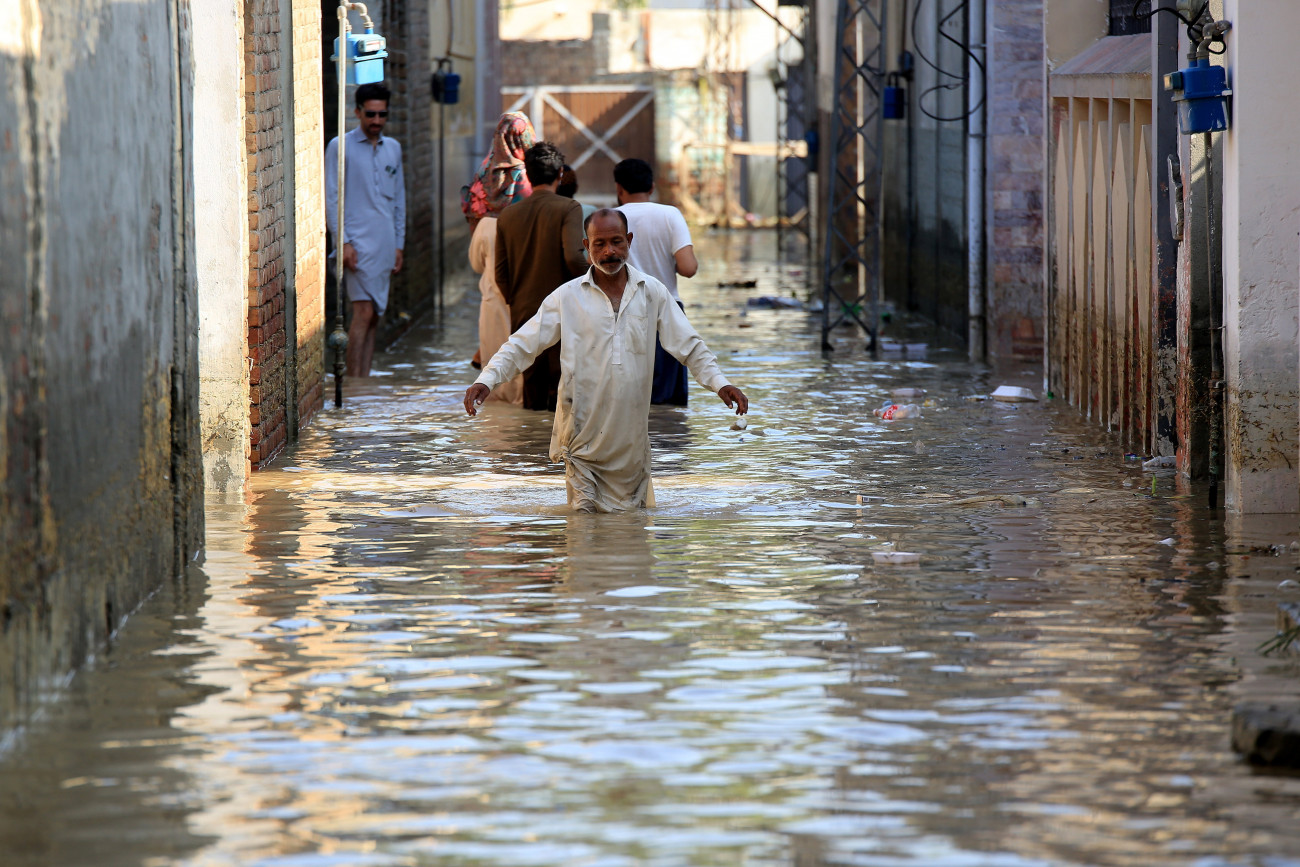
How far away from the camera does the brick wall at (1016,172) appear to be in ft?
47.3

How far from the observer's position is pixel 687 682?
567cm

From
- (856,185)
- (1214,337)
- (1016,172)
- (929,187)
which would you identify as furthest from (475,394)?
(929,187)

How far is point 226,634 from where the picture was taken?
628 cm

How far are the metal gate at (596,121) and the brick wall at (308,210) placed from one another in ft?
78.4

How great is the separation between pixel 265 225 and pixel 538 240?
89.6 inches

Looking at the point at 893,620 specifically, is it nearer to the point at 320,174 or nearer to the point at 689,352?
the point at 689,352

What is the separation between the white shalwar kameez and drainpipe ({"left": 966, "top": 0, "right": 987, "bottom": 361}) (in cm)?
712

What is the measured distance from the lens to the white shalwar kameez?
27.1ft

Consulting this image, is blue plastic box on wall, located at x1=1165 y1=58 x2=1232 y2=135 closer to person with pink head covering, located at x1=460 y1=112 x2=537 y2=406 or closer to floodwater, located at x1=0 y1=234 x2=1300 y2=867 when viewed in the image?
floodwater, located at x1=0 y1=234 x2=1300 y2=867

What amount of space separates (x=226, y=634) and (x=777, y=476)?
12.9 ft

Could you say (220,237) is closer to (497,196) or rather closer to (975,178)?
(497,196)

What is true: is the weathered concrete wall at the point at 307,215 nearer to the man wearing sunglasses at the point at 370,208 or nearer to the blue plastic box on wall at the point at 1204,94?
the man wearing sunglasses at the point at 370,208

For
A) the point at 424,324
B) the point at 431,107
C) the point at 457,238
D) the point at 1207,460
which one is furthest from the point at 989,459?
the point at 457,238

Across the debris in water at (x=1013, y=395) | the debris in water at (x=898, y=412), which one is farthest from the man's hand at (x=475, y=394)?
the debris in water at (x=1013, y=395)
